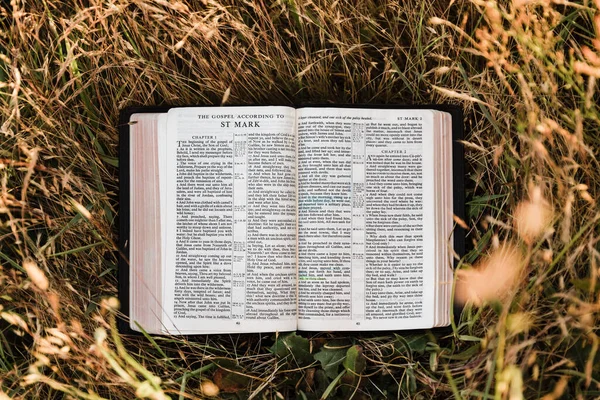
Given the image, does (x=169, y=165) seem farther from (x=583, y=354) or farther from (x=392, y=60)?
(x=583, y=354)

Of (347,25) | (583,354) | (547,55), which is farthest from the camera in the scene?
(347,25)

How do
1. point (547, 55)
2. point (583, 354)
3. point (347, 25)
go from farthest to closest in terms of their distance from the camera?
point (347, 25) → point (547, 55) → point (583, 354)

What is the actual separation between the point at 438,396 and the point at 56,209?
3.08 ft

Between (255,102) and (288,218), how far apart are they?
29 centimetres

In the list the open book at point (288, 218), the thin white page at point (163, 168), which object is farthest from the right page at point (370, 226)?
the thin white page at point (163, 168)

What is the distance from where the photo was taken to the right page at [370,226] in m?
1.19

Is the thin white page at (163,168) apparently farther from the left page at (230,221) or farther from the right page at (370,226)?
the right page at (370,226)

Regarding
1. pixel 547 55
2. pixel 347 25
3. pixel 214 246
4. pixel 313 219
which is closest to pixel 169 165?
pixel 214 246

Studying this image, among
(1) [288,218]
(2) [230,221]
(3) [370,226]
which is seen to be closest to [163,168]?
(2) [230,221]

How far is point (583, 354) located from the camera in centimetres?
103

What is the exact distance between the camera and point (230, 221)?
1201 millimetres

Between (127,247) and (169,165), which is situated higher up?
(169,165)

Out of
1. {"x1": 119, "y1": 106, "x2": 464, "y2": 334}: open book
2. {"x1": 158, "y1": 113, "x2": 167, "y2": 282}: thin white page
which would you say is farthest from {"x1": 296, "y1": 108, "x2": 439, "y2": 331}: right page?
{"x1": 158, "y1": 113, "x2": 167, "y2": 282}: thin white page

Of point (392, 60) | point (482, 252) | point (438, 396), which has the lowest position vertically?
point (438, 396)
